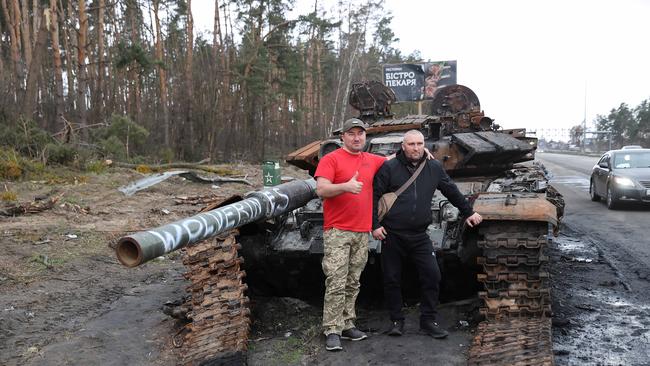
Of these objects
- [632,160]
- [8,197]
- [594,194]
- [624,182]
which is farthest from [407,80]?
[8,197]

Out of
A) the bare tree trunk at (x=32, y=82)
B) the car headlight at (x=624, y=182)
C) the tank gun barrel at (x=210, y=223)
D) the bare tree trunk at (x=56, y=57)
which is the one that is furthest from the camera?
the bare tree trunk at (x=56, y=57)

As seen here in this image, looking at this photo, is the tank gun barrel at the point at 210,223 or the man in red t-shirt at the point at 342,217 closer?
the tank gun barrel at the point at 210,223

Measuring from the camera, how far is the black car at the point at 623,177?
1257 cm

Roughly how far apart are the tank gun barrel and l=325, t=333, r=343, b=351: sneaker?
114 centimetres

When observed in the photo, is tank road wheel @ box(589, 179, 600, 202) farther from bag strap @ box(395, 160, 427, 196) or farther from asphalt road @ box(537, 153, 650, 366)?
bag strap @ box(395, 160, 427, 196)

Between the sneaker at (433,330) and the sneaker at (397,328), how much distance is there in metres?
0.17

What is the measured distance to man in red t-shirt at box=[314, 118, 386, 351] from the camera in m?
4.73

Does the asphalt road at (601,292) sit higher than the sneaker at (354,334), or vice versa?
the sneaker at (354,334)

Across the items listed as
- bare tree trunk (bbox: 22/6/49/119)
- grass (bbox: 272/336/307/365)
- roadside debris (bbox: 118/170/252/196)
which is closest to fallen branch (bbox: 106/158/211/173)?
roadside debris (bbox: 118/170/252/196)

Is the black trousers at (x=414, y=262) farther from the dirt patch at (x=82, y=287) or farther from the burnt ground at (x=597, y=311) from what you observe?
the dirt patch at (x=82, y=287)

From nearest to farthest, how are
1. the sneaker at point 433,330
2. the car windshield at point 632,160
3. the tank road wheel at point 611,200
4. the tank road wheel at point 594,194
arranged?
the sneaker at point 433,330 < the tank road wheel at point 611,200 < the car windshield at point 632,160 < the tank road wheel at point 594,194

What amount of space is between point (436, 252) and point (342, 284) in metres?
0.97

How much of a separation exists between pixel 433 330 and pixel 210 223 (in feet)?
6.68

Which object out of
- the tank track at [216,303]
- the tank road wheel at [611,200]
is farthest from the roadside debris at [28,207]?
the tank road wheel at [611,200]
